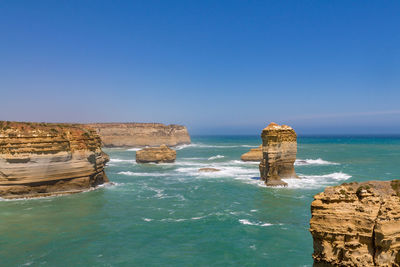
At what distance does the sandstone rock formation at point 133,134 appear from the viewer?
131 m

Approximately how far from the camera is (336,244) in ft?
33.9

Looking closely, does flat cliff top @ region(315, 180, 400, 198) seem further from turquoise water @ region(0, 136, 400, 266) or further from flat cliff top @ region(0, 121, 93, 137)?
flat cliff top @ region(0, 121, 93, 137)

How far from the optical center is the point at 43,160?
31.5m

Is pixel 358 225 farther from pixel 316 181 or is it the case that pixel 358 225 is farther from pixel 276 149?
pixel 316 181

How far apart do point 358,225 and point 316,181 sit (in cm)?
3273

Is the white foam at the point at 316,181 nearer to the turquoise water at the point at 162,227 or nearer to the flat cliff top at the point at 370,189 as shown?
the turquoise water at the point at 162,227

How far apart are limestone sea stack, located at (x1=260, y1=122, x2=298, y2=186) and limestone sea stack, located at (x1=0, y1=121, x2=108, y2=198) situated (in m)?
22.4

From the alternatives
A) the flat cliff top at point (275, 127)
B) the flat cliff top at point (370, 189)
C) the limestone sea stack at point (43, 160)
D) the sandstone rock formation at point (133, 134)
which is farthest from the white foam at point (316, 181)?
the sandstone rock formation at point (133, 134)

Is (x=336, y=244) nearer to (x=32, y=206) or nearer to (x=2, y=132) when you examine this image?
(x=32, y=206)

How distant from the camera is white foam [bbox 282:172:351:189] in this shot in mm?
37250

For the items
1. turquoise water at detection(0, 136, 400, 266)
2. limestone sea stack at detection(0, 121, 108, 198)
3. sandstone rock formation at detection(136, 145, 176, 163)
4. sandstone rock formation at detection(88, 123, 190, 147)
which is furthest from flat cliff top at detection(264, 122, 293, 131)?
sandstone rock formation at detection(88, 123, 190, 147)

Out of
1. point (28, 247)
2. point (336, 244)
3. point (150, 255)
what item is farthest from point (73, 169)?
point (336, 244)

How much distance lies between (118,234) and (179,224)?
475 centimetres

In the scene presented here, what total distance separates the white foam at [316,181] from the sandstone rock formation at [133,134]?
9928 centimetres
